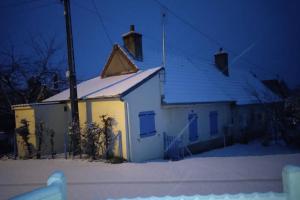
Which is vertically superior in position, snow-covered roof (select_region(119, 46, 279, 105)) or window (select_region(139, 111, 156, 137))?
snow-covered roof (select_region(119, 46, 279, 105))

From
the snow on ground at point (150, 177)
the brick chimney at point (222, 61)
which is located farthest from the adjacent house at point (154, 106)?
the brick chimney at point (222, 61)

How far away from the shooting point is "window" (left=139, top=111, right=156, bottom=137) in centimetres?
1159

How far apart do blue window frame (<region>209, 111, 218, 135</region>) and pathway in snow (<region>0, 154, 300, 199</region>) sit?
19.3 ft

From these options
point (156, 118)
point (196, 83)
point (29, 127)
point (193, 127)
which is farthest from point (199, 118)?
point (29, 127)

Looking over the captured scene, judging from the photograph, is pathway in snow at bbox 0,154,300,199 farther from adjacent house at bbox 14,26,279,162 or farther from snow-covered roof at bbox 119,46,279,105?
snow-covered roof at bbox 119,46,279,105

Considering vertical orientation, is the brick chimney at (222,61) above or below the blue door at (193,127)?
above

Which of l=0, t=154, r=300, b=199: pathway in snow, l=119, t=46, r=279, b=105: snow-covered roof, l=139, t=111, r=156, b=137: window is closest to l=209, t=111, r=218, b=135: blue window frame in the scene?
l=119, t=46, r=279, b=105: snow-covered roof

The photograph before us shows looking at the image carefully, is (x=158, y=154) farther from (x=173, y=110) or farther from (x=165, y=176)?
(x=165, y=176)

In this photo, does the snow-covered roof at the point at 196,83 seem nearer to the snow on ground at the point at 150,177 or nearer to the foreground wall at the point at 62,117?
the foreground wall at the point at 62,117

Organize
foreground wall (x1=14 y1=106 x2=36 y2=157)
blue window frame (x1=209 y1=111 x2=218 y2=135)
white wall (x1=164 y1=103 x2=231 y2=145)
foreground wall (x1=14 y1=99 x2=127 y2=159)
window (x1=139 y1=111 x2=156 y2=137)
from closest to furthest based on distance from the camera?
foreground wall (x1=14 y1=99 x2=127 y2=159) < window (x1=139 y1=111 x2=156 y2=137) < foreground wall (x1=14 y1=106 x2=36 y2=157) < white wall (x1=164 y1=103 x2=231 y2=145) < blue window frame (x1=209 y1=111 x2=218 y2=135)

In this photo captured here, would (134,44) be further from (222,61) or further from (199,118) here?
(222,61)

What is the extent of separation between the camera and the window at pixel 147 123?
11594 mm

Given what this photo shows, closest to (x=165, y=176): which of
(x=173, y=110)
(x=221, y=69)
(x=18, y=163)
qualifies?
(x=173, y=110)

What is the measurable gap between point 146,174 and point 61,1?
10184 mm
